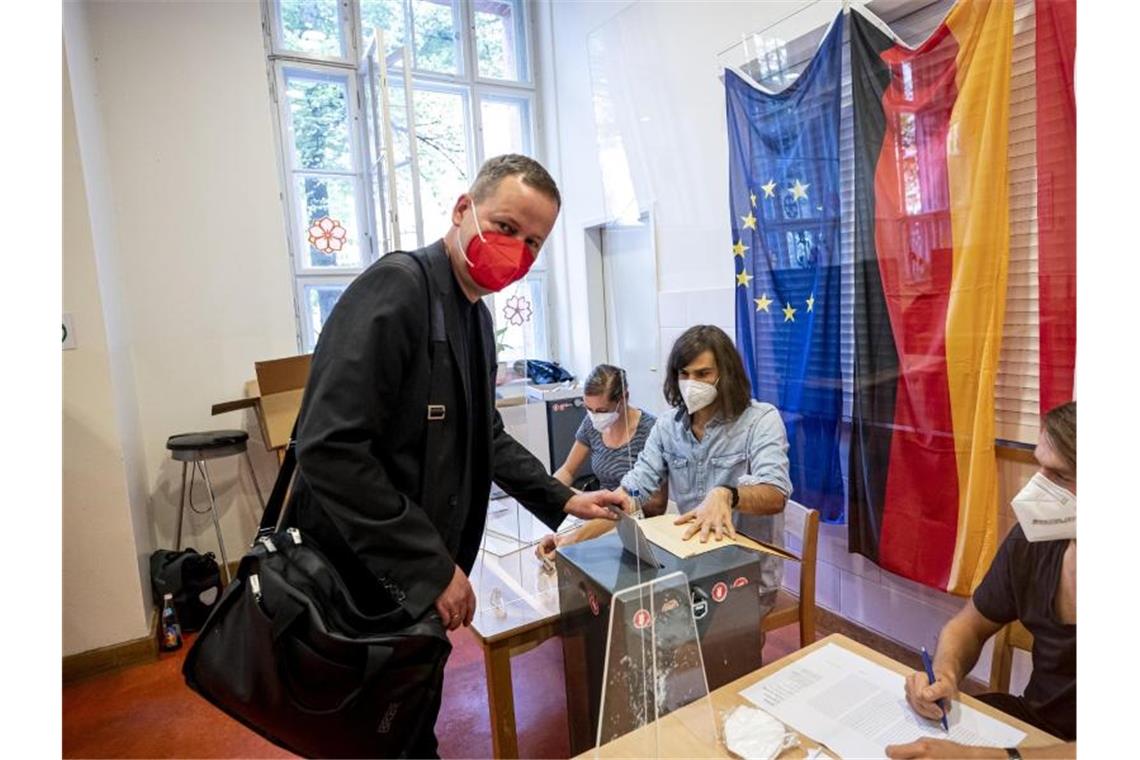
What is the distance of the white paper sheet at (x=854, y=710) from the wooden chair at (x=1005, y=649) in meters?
0.08

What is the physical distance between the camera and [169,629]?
238cm

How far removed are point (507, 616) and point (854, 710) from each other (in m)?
0.73

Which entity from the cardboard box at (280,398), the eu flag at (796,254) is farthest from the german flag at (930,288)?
the cardboard box at (280,398)

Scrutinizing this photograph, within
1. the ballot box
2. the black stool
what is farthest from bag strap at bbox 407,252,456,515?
the black stool

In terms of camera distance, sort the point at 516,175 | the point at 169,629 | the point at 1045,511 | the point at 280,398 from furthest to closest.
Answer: the point at 280,398 < the point at 169,629 < the point at 516,175 < the point at 1045,511

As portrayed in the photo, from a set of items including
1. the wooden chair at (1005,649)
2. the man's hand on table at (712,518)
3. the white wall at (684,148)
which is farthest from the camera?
the white wall at (684,148)

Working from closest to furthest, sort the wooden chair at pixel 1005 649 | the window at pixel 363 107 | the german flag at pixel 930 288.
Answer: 1. the wooden chair at pixel 1005 649
2. the german flag at pixel 930 288
3. the window at pixel 363 107

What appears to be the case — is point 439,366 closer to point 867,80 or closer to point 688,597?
point 688,597

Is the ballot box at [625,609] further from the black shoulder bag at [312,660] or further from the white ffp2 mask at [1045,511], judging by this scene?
the white ffp2 mask at [1045,511]

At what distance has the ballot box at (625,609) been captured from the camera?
0.98 meters

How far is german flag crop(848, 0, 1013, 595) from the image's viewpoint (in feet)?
4.37

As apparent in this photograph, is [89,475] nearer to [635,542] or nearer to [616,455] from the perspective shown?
[616,455]

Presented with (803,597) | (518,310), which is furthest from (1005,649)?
(518,310)
